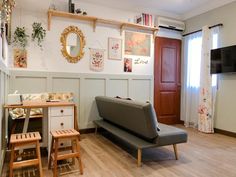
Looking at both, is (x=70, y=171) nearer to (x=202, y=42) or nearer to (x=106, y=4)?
(x=106, y=4)

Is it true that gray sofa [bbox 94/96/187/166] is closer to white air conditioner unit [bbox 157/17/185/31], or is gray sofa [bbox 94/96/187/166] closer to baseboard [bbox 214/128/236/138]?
baseboard [bbox 214/128/236/138]

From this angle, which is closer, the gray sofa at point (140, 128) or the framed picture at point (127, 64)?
the gray sofa at point (140, 128)

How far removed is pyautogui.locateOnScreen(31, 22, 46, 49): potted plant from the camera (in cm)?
374

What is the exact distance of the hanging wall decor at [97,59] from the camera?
4.30 metres

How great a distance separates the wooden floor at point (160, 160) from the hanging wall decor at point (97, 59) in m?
1.53

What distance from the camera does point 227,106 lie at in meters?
4.20

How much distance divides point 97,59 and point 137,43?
1106 mm

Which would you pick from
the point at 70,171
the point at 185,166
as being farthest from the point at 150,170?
the point at 70,171

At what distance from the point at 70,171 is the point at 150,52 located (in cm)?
345

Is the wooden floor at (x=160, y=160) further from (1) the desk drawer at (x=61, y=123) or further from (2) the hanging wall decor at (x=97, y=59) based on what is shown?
(2) the hanging wall decor at (x=97, y=59)

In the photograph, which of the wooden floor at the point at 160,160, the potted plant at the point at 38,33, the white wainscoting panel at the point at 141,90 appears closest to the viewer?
the wooden floor at the point at 160,160

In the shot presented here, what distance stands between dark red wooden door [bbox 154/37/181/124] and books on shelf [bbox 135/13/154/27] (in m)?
0.45

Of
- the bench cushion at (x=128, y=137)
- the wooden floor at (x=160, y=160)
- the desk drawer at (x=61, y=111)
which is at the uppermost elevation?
the desk drawer at (x=61, y=111)

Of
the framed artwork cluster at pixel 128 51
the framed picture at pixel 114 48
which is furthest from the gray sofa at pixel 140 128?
the framed picture at pixel 114 48
